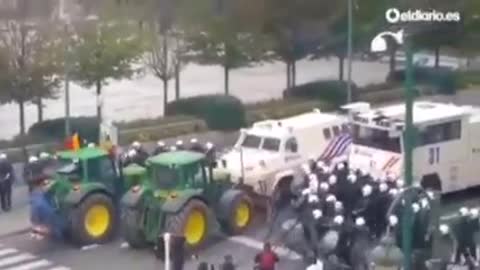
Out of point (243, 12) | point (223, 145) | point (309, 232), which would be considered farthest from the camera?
point (243, 12)

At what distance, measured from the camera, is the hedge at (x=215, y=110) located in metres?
35.5

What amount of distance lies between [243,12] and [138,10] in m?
5.21

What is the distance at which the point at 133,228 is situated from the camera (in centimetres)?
2372

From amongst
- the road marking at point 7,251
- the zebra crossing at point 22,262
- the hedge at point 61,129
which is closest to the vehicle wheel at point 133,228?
the zebra crossing at point 22,262

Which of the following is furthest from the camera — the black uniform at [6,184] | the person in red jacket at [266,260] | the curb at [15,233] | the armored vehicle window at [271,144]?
the armored vehicle window at [271,144]

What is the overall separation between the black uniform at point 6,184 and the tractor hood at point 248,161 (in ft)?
15.2

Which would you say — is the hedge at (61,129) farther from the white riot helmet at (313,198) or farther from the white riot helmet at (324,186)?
the white riot helmet at (313,198)

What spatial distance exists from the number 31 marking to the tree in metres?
10.2

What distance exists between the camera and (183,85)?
45906mm

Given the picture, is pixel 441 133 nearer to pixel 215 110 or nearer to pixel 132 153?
pixel 132 153

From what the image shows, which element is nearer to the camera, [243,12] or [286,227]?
[286,227]

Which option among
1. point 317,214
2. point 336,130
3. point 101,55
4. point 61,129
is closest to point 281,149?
point 336,130

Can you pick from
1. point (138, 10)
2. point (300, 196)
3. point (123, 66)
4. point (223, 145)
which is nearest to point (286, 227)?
point (300, 196)

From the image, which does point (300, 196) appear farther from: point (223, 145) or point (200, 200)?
point (223, 145)
